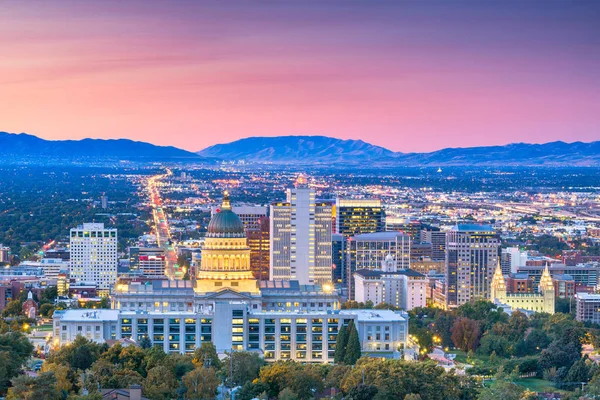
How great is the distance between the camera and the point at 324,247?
153 meters

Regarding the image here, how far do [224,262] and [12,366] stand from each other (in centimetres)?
3456

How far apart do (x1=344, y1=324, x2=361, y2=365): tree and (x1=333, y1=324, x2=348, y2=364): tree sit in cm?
50

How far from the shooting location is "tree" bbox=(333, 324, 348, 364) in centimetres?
10675

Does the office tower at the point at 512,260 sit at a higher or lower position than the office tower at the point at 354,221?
lower

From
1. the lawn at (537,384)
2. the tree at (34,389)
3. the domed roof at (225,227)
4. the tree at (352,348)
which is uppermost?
the domed roof at (225,227)

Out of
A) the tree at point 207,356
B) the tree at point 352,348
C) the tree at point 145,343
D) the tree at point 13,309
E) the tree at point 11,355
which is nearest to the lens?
the tree at point 11,355

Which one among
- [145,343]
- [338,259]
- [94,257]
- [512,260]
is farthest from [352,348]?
[512,260]

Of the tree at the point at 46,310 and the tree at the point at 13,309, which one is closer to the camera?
the tree at the point at 13,309

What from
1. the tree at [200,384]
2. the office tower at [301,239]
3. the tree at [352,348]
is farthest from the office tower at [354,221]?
the tree at [200,384]

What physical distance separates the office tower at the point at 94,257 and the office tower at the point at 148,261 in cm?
275

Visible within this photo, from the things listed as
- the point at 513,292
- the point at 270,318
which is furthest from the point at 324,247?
the point at 270,318

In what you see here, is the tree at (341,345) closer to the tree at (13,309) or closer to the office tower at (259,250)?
the tree at (13,309)

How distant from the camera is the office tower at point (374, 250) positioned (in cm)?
17212

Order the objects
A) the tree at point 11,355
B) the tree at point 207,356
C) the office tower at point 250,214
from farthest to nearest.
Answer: the office tower at point 250,214 < the tree at point 207,356 < the tree at point 11,355
